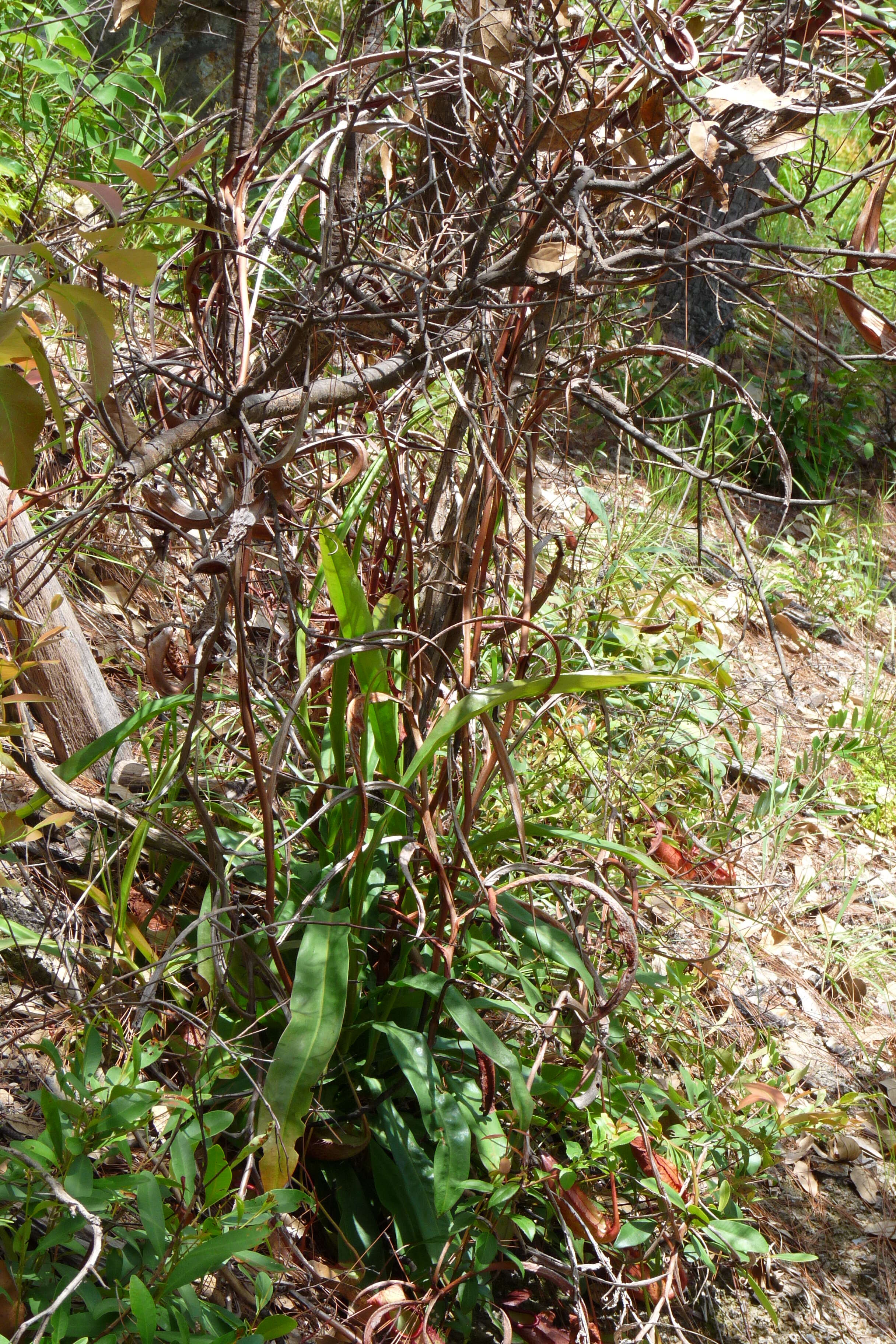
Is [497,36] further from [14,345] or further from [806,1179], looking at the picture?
[806,1179]

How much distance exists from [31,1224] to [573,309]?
134cm

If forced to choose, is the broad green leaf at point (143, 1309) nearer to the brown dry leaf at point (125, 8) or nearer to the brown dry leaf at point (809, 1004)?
the brown dry leaf at point (125, 8)

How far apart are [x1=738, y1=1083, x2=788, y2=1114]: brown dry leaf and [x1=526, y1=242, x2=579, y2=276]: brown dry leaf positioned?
1.36m

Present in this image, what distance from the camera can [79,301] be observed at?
607 millimetres

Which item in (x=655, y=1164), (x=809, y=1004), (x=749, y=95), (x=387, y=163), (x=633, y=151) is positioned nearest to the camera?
(x=749, y=95)

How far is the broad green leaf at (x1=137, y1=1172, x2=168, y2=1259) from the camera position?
1067 millimetres

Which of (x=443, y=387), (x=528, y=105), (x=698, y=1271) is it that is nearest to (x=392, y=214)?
(x=443, y=387)

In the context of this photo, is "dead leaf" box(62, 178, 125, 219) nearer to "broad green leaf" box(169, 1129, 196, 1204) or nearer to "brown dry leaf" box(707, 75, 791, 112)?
"brown dry leaf" box(707, 75, 791, 112)

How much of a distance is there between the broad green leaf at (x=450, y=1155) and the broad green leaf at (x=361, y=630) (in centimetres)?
48

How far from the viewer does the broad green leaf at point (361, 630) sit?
4.52 ft

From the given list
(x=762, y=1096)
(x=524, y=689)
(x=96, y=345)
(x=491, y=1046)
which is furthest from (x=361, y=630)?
(x=762, y=1096)

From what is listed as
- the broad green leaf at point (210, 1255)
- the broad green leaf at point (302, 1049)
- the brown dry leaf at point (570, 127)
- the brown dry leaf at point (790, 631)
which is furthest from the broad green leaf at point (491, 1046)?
the brown dry leaf at point (790, 631)

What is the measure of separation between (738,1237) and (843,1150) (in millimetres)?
570

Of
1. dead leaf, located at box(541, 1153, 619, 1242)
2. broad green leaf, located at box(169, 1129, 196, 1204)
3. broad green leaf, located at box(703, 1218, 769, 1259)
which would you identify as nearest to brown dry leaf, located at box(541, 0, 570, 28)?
broad green leaf, located at box(169, 1129, 196, 1204)
